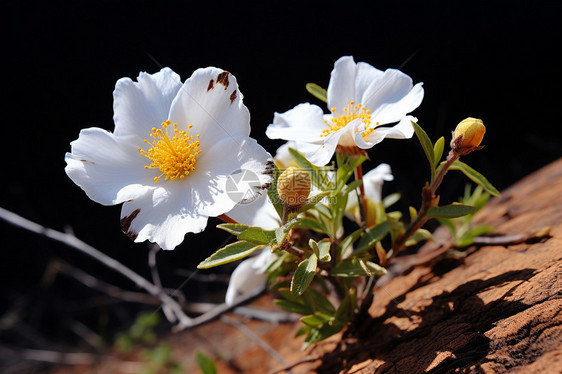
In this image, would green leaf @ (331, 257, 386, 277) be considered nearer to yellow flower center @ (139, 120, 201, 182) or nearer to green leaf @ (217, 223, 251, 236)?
green leaf @ (217, 223, 251, 236)

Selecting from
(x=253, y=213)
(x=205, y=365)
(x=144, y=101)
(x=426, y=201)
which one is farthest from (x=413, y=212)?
(x=205, y=365)

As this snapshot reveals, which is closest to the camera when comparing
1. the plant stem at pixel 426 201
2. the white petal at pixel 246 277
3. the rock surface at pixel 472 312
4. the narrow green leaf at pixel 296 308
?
the rock surface at pixel 472 312

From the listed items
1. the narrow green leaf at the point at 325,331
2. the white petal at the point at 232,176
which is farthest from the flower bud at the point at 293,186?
the narrow green leaf at the point at 325,331

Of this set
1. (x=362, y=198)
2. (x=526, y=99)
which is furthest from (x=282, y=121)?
(x=526, y=99)

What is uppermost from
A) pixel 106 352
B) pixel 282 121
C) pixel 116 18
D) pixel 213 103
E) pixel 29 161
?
pixel 116 18

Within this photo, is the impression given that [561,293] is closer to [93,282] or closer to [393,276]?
[393,276]

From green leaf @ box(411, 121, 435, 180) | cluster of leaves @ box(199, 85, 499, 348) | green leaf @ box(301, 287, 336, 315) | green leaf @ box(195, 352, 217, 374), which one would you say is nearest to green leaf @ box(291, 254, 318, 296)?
cluster of leaves @ box(199, 85, 499, 348)

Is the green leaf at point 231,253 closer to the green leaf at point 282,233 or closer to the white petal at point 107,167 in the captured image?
the green leaf at point 282,233
